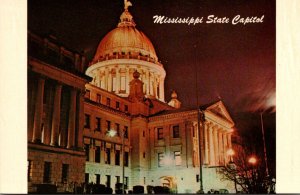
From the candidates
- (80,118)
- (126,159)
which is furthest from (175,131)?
(80,118)

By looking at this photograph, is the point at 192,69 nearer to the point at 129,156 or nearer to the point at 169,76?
the point at 169,76

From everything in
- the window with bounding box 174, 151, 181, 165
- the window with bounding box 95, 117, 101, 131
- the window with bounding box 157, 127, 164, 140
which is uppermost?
the window with bounding box 95, 117, 101, 131

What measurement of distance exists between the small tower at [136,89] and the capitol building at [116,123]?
30mm

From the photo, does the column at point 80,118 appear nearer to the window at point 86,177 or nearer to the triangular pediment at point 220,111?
the window at point 86,177

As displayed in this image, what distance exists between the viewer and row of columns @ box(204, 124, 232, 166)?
34.2 ft

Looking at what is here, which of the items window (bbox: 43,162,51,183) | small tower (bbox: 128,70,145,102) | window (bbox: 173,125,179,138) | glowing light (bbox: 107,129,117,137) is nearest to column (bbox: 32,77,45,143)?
window (bbox: 43,162,51,183)

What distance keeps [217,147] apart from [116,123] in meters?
2.95

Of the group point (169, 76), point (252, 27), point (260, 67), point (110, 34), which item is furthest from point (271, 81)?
point (110, 34)

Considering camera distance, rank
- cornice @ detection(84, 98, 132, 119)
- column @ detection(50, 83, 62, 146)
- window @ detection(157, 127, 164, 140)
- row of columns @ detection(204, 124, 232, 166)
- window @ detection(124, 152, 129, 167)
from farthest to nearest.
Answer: cornice @ detection(84, 98, 132, 119) → window @ detection(124, 152, 129, 167) → window @ detection(157, 127, 164, 140) → row of columns @ detection(204, 124, 232, 166) → column @ detection(50, 83, 62, 146)

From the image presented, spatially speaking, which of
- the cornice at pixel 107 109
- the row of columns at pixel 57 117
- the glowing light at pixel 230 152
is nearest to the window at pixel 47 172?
the row of columns at pixel 57 117

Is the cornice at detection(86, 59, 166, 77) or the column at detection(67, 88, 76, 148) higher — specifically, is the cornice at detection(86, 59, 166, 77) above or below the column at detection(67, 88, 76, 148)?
above

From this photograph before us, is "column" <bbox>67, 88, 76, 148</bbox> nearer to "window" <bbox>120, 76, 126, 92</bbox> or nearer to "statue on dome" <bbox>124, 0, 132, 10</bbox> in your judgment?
"window" <bbox>120, 76, 126, 92</bbox>

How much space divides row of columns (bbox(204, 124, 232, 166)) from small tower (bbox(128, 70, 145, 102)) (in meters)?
2.33

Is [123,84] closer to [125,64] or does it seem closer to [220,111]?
[125,64]
